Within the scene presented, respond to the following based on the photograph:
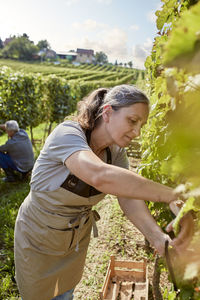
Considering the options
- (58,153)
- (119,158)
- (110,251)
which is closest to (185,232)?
(58,153)

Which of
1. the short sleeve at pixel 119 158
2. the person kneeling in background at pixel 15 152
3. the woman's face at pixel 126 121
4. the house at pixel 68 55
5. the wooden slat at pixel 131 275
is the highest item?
the house at pixel 68 55

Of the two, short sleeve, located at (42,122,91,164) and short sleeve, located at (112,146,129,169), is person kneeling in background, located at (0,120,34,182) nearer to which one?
short sleeve, located at (112,146,129,169)

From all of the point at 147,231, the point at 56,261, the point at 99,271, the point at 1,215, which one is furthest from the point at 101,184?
the point at 1,215

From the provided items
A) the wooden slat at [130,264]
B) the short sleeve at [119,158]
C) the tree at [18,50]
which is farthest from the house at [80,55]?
the short sleeve at [119,158]

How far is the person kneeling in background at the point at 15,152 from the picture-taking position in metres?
6.46

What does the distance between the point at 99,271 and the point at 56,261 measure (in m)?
1.55

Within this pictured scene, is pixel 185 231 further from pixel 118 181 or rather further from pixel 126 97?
pixel 126 97

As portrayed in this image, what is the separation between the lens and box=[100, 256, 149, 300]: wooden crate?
2.89m

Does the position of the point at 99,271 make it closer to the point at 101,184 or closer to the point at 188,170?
the point at 101,184

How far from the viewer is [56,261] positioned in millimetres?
2119

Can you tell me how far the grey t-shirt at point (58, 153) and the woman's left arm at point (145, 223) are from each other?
354 mm

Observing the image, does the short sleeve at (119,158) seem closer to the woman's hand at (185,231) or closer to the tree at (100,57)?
the woman's hand at (185,231)

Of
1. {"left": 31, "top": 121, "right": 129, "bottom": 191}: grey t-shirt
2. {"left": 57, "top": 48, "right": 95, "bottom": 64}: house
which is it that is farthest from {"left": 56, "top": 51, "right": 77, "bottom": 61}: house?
{"left": 31, "top": 121, "right": 129, "bottom": 191}: grey t-shirt

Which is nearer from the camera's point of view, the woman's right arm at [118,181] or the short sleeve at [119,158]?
the woman's right arm at [118,181]
